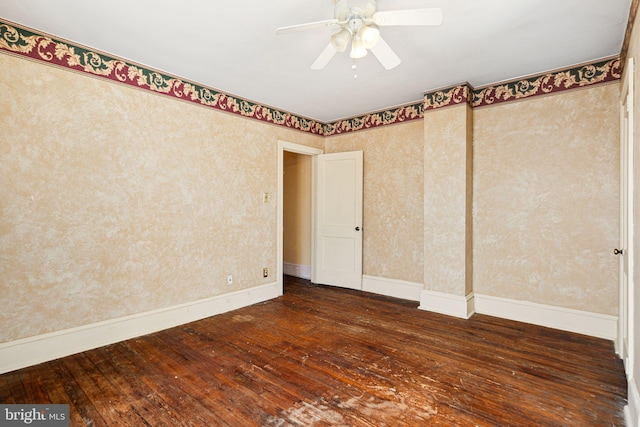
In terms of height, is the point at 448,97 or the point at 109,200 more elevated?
the point at 448,97

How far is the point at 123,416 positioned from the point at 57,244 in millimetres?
1597

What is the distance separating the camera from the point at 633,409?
1690 millimetres

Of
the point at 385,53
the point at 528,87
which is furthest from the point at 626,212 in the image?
the point at 385,53

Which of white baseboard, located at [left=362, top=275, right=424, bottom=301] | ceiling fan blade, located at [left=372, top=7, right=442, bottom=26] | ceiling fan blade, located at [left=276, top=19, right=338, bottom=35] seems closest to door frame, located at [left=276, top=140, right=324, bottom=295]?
white baseboard, located at [left=362, top=275, right=424, bottom=301]

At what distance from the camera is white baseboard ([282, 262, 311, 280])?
5.50 m

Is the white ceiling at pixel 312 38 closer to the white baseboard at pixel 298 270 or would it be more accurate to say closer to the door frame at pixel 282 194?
the door frame at pixel 282 194

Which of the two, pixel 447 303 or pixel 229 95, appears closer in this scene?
pixel 447 303

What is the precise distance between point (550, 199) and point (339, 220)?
2.72 m

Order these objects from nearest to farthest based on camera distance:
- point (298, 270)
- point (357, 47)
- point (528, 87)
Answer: point (357, 47) → point (528, 87) → point (298, 270)

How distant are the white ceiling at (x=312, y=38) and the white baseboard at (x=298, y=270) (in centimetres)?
315

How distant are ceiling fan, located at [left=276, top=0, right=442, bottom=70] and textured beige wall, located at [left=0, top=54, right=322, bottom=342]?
195cm

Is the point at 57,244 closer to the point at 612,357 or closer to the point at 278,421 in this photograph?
the point at 278,421

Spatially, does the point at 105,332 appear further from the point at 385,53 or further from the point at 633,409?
the point at 633,409

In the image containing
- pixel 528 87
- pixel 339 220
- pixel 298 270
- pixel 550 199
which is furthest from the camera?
pixel 298 270
